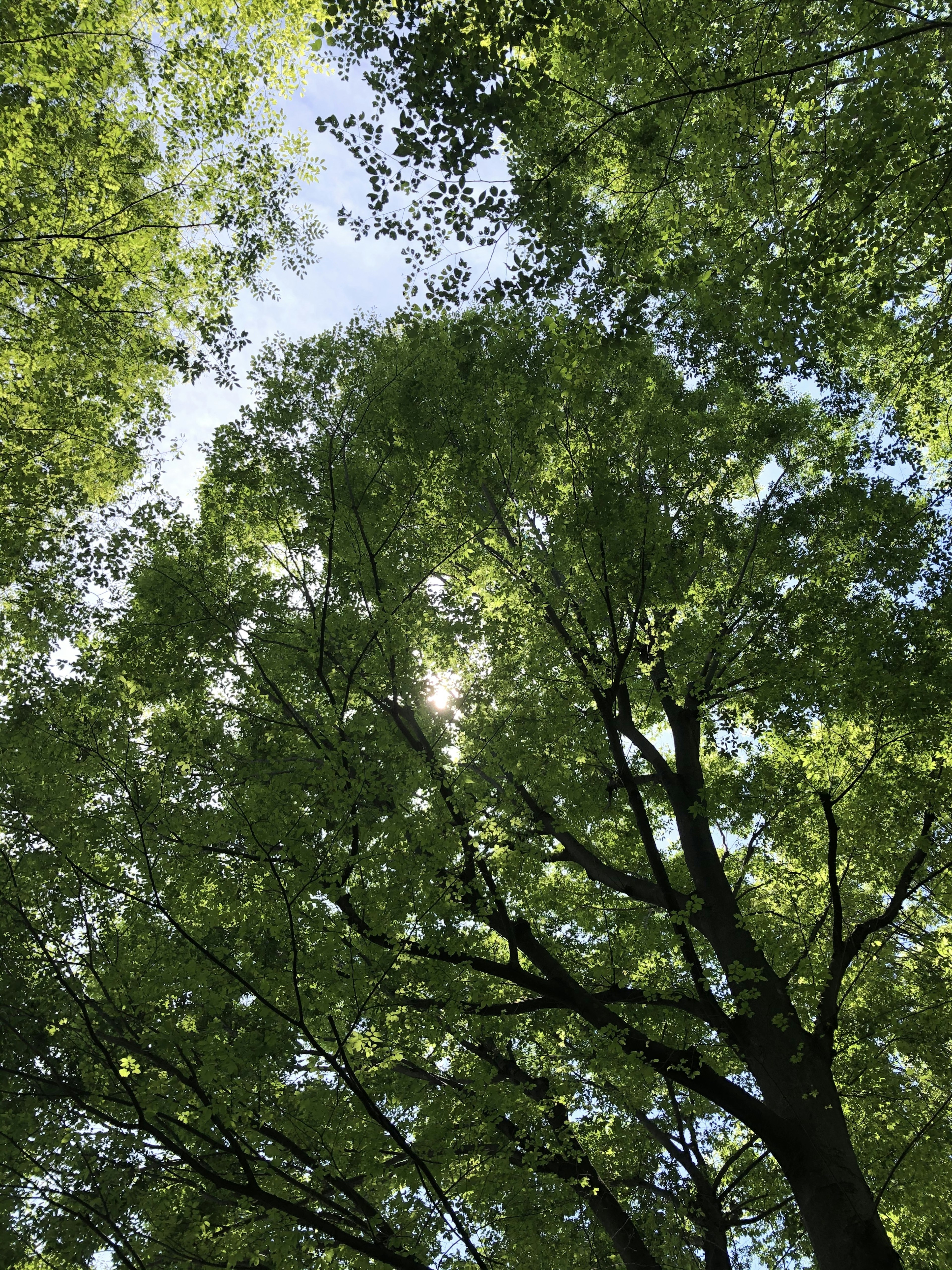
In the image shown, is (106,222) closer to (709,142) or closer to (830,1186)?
(709,142)

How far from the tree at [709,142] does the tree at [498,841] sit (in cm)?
96

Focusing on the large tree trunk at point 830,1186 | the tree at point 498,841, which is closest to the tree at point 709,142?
the tree at point 498,841

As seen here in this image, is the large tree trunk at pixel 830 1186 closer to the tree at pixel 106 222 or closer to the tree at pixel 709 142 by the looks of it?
the tree at pixel 709 142

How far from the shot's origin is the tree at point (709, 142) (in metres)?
4.46

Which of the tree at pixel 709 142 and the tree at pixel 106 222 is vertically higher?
the tree at pixel 106 222

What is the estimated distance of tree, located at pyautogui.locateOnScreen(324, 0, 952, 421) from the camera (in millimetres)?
4465

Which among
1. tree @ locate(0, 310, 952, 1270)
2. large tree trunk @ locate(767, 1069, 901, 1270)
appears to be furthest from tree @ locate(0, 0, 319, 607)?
large tree trunk @ locate(767, 1069, 901, 1270)

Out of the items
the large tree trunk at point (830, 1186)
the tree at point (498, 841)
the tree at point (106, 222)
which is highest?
the tree at point (106, 222)

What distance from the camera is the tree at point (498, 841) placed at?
5.18m

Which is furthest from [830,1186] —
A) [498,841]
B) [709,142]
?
[709,142]

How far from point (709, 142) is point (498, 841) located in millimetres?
5994

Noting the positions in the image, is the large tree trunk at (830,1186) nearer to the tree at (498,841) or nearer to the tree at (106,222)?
the tree at (498,841)

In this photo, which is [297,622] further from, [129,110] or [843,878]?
[843,878]

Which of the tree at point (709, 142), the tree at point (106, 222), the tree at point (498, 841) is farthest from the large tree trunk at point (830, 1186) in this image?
the tree at point (106, 222)
